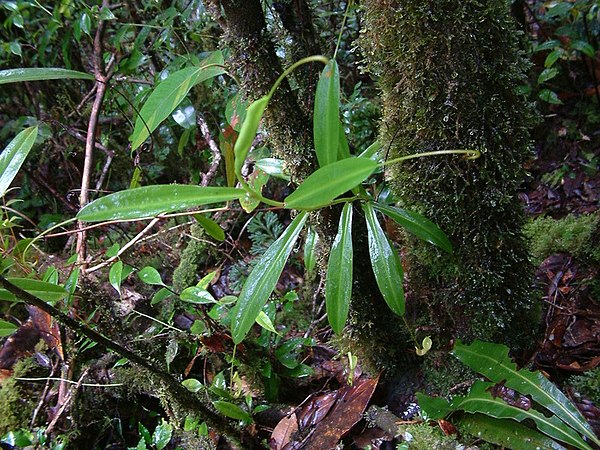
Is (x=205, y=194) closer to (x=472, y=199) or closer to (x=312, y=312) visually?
(x=472, y=199)

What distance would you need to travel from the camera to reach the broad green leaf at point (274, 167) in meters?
1.21

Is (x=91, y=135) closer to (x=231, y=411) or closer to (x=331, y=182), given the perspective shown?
(x=231, y=411)

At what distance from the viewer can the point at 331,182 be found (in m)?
0.80

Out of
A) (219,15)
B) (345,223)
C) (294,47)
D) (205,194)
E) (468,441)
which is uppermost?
(219,15)

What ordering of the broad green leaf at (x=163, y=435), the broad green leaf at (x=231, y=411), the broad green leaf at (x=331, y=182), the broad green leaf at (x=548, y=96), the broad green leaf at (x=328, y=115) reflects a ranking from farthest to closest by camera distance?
the broad green leaf at (x=548, y=96) < the broad green leaf at (x=163, y=435) < the broad green leaf at (x=231, y=411) < the broad green leaf at (x=328, y=115) < the broad green leaf at (x=331, y=182)

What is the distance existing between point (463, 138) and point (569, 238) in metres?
0.94

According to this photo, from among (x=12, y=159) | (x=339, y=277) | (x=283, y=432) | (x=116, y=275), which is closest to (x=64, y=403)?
(x=116, y=275)

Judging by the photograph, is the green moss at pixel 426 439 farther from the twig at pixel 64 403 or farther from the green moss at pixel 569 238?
the twig at pixel 64 403

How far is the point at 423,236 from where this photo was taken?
107cm

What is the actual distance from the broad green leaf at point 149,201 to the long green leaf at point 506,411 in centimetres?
75

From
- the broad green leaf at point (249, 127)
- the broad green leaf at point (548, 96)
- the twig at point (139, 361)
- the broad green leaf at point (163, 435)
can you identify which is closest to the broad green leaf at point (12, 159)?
the twig at point (139, 361)

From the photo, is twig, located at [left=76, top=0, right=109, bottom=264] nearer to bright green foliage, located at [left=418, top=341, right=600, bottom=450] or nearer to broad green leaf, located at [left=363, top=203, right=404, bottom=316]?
broad green leaf, located at [left=363, top=203, right=404, bottom=316]

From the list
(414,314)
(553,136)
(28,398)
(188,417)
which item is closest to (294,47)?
(414,314)

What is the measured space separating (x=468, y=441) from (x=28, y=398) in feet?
4.97
